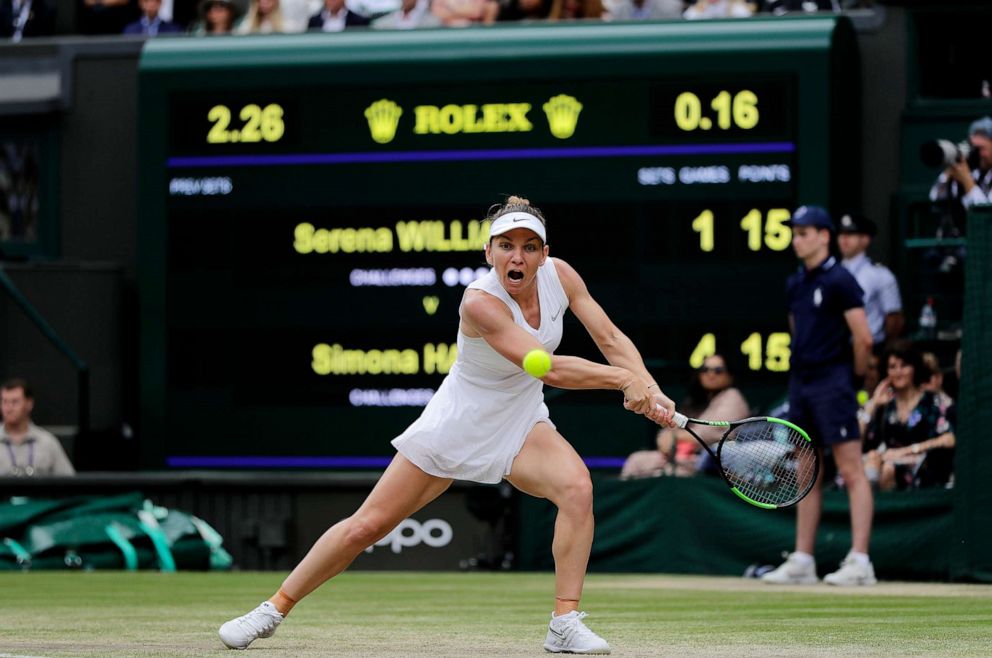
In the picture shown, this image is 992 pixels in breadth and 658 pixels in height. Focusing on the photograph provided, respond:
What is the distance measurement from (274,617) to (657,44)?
28.3 feet

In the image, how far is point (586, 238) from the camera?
630 inches

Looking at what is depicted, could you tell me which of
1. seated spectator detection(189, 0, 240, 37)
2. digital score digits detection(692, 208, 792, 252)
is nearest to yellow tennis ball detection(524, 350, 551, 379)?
digital score digits detection(692, 208, 792, 252)

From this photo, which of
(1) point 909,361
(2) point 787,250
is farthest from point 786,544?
(2) point 787,250

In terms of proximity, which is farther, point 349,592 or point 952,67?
point 952,67

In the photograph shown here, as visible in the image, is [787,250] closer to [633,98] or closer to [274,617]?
[633,98]

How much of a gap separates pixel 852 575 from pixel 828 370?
4.02 feet

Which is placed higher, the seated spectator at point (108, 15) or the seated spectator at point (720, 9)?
the seated spectator at point (108, 15)

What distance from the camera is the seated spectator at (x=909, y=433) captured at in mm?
13422

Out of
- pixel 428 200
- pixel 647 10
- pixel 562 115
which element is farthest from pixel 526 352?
pixel 647 10

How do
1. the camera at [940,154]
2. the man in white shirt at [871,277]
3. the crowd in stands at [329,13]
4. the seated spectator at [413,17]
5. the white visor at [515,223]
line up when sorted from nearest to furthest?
the white visor at [515,223] → the camera at [940,154] → the man in white shirt at [871,277] → the crowd in stands at [329,13] → the seated spectator at [413,17]

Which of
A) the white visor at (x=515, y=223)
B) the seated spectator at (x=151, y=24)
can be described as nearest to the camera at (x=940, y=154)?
the white visor at (x=515, y=223)

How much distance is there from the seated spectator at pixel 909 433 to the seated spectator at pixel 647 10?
472 cm

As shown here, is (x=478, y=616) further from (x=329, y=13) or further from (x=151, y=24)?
(x=151, y=24)

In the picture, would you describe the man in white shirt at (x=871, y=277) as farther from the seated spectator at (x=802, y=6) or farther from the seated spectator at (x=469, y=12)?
the seated spectator at (x=469, y=12)
